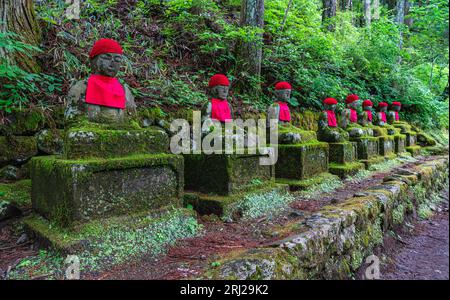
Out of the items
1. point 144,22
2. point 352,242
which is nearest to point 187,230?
point 352,242

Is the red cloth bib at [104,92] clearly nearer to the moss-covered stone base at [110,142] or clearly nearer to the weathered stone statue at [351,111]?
the moss-covered stone base at [110,142]

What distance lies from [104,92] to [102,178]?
36.3 inches

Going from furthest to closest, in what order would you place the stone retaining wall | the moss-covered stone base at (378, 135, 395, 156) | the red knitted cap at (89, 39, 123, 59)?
Answer: the moss-covered stone base at (378, 135, 395, 156)
the red knitted cap at (89, 39, 123, 59)
the stone retaining wall

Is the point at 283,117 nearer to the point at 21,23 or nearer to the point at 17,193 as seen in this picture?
the point at 17,193

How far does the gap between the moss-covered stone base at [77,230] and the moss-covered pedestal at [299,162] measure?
2.91 metres

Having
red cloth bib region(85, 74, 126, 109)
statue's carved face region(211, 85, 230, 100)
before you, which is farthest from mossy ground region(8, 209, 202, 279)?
statue's carved face region(211, 85, 230, 100)

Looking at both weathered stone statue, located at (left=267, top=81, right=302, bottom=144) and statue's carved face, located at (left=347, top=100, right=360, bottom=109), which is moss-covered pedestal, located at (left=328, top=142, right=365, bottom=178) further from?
statue's carved face, located at (left=347, top=100, right=360, bottom=109)

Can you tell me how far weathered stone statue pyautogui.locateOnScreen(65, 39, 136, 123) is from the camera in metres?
3.21

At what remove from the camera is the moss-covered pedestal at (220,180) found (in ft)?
13.2

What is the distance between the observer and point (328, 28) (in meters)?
12.5

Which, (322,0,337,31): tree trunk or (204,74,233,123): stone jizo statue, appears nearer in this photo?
(204,74,233,123): stone jizo statue

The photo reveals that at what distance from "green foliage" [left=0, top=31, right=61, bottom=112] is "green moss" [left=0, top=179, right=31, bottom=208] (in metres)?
0.94

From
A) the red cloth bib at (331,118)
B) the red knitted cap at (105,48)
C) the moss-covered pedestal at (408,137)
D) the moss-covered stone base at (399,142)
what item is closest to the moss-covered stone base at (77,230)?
the red knitted cap at (105,48)
